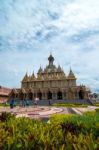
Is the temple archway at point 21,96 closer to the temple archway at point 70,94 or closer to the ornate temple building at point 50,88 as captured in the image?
the ornate temple building at point 50,88

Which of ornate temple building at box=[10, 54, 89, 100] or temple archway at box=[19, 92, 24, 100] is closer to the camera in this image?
ornate temple building at box=[10, 54, 89, 100]

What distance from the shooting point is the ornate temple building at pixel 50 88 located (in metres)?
66.4

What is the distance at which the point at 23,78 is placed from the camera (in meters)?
74.9

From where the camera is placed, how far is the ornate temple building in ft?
218

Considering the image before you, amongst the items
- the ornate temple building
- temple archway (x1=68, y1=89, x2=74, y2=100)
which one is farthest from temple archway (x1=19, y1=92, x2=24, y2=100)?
temple archway (x1=68, y1=89, x2=74, y2=100)

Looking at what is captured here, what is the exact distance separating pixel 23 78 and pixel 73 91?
18441mm

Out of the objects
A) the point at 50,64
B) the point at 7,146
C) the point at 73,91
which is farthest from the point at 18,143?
the point at 50,64

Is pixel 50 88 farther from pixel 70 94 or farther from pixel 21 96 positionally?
pixel 21 96

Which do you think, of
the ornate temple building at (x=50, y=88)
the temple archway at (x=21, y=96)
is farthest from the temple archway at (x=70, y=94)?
the temple archway at (x=21, y=96)

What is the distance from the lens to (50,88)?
6900 cm

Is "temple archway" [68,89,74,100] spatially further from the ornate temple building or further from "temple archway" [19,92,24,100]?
"temple archway" [19,92,24,100]

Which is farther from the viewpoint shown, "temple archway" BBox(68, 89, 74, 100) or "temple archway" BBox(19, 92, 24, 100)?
"temple archway" BBox(19, 92, 24, 100)

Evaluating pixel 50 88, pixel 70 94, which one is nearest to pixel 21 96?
pixel 50 88

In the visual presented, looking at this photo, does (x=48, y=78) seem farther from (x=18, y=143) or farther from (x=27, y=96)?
(x=18, y=143)
